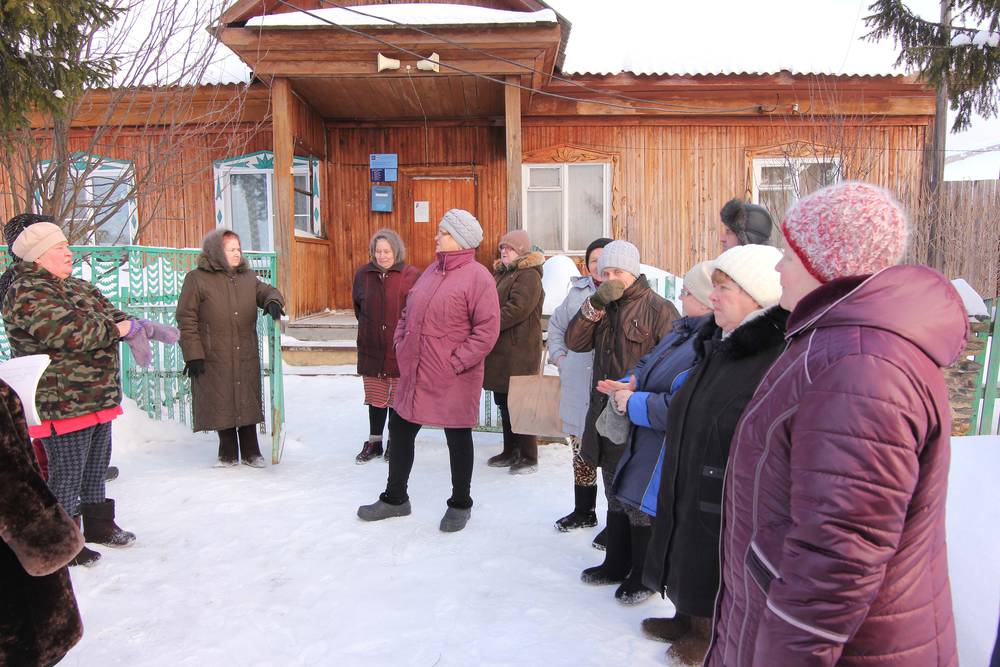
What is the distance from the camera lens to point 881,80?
971 cm

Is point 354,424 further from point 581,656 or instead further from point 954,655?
point 954,655

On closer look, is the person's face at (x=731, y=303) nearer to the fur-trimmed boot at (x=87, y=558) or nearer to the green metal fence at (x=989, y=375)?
the fur-trimmed boot at (x=87, y=558)

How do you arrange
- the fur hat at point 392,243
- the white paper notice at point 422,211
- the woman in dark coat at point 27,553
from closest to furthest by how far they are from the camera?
the woman in dark coat at point 27,553, the fur hat at point 392,243, the white paper notice at point 422,211

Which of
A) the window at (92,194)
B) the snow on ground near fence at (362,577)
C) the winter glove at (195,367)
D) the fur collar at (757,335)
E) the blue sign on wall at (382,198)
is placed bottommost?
the snow on ground near fence at (362,577)

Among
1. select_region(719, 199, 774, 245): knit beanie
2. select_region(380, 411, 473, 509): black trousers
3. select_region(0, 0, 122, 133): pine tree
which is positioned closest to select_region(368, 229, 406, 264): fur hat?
select_region(380, 411, 473, 509): black trousers

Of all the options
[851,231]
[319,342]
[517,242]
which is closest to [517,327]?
[517,242]

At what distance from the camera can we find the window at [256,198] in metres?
10.5

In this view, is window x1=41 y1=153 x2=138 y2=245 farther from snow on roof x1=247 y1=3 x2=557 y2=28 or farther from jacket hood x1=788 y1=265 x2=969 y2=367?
jacket hood x1=788 y1=265 x2=969 y2=367

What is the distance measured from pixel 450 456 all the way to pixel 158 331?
71.1 inches

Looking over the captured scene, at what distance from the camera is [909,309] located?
46.9 inches

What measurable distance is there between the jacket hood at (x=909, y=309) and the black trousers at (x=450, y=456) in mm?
2717

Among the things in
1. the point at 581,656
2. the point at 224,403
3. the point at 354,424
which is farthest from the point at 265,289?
the point at 581,656

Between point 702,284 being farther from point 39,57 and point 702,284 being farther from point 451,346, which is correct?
point 39,57

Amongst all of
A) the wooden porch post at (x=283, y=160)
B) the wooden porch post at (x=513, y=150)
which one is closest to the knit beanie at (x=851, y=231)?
the wooden porch post at (x=513, y=150)
